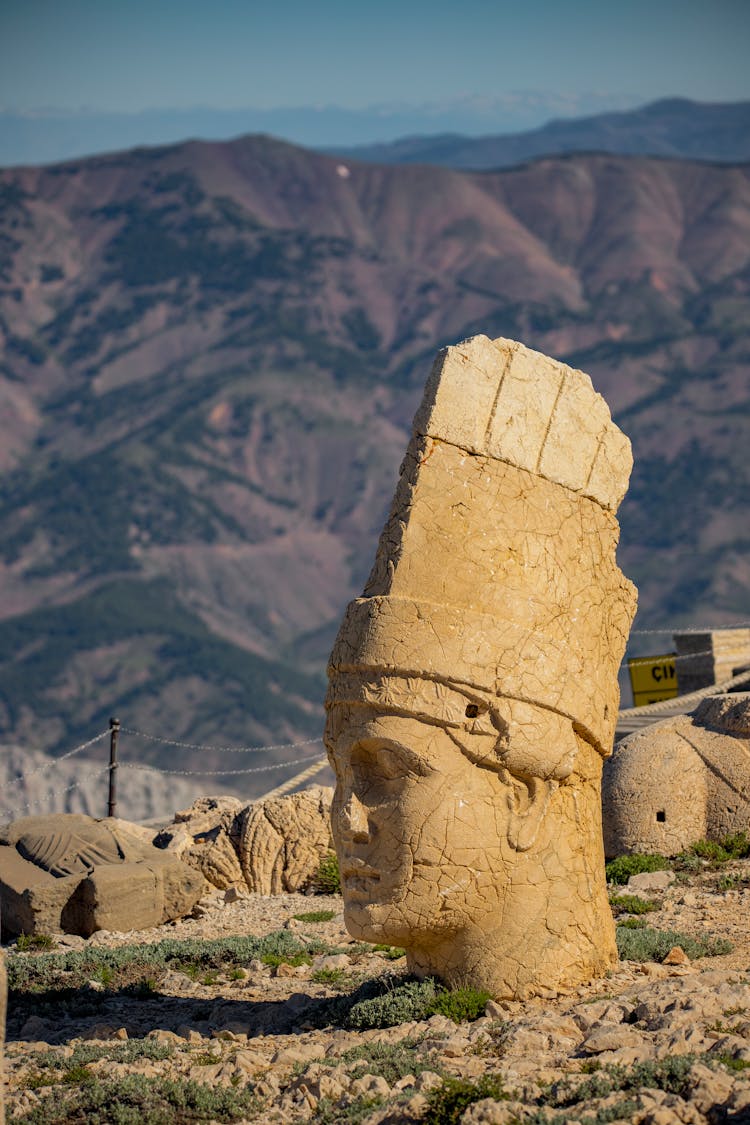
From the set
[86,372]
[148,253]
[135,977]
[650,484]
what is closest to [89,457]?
[86,372]

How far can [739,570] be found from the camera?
364 ft

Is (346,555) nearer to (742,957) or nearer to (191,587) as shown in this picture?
(191,587)

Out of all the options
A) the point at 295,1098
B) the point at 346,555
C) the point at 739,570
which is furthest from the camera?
the point at 346,555

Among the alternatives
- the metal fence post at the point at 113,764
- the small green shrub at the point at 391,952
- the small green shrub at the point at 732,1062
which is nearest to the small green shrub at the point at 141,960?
the small green shrub at the point at 391,952

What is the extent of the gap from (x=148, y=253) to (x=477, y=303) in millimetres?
31426

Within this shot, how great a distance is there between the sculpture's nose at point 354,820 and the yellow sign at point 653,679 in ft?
36.9

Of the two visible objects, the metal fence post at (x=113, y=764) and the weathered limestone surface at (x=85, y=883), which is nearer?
the weathered limestone surface at (x=85, y=883)

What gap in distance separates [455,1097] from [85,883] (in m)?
6.18

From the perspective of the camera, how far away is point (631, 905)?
37.1 ft

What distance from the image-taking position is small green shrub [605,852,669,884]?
12312 mm

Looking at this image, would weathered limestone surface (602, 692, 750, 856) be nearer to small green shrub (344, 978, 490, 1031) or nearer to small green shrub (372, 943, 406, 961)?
small green shrub (372, 943, 406, 961)

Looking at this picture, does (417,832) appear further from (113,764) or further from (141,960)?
(113,764)

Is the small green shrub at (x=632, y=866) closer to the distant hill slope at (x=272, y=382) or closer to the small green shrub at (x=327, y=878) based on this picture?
the small green shrub at (x=327, y=878)

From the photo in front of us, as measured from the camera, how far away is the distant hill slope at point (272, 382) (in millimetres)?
104438
